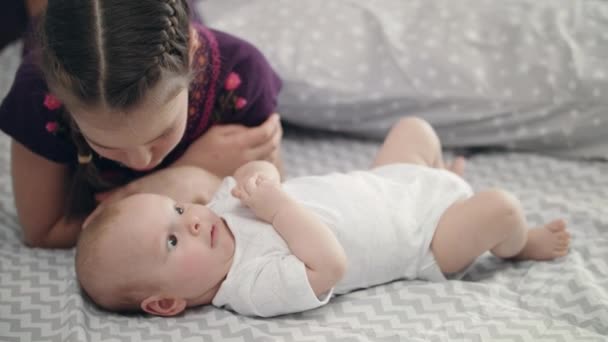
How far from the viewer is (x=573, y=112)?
5.07ft

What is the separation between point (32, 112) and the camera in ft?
3.99

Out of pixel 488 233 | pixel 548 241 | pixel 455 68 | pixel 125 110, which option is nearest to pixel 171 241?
pixel 125 110

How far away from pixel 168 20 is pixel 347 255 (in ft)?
1.51

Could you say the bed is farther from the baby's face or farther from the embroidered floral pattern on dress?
the embroidered floral pattern on dress

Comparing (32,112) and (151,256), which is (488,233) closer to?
(151,256)

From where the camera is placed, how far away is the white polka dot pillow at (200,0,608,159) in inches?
61.1

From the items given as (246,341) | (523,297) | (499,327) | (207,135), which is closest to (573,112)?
(523,297)

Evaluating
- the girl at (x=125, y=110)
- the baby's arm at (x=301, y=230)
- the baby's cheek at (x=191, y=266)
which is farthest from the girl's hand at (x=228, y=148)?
the baby's cheek at (x=191, y=266)

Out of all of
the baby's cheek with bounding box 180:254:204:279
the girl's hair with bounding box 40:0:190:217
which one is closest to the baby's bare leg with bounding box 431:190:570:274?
the baby's cheek with bounding box 180:254:204:279

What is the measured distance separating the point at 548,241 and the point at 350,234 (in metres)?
0.36

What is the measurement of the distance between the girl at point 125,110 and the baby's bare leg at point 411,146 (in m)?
0.22

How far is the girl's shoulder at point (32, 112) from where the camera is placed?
1.21 metres

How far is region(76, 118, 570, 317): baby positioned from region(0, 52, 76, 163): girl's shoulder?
0.61ft

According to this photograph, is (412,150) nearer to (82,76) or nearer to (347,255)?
(347,255)
